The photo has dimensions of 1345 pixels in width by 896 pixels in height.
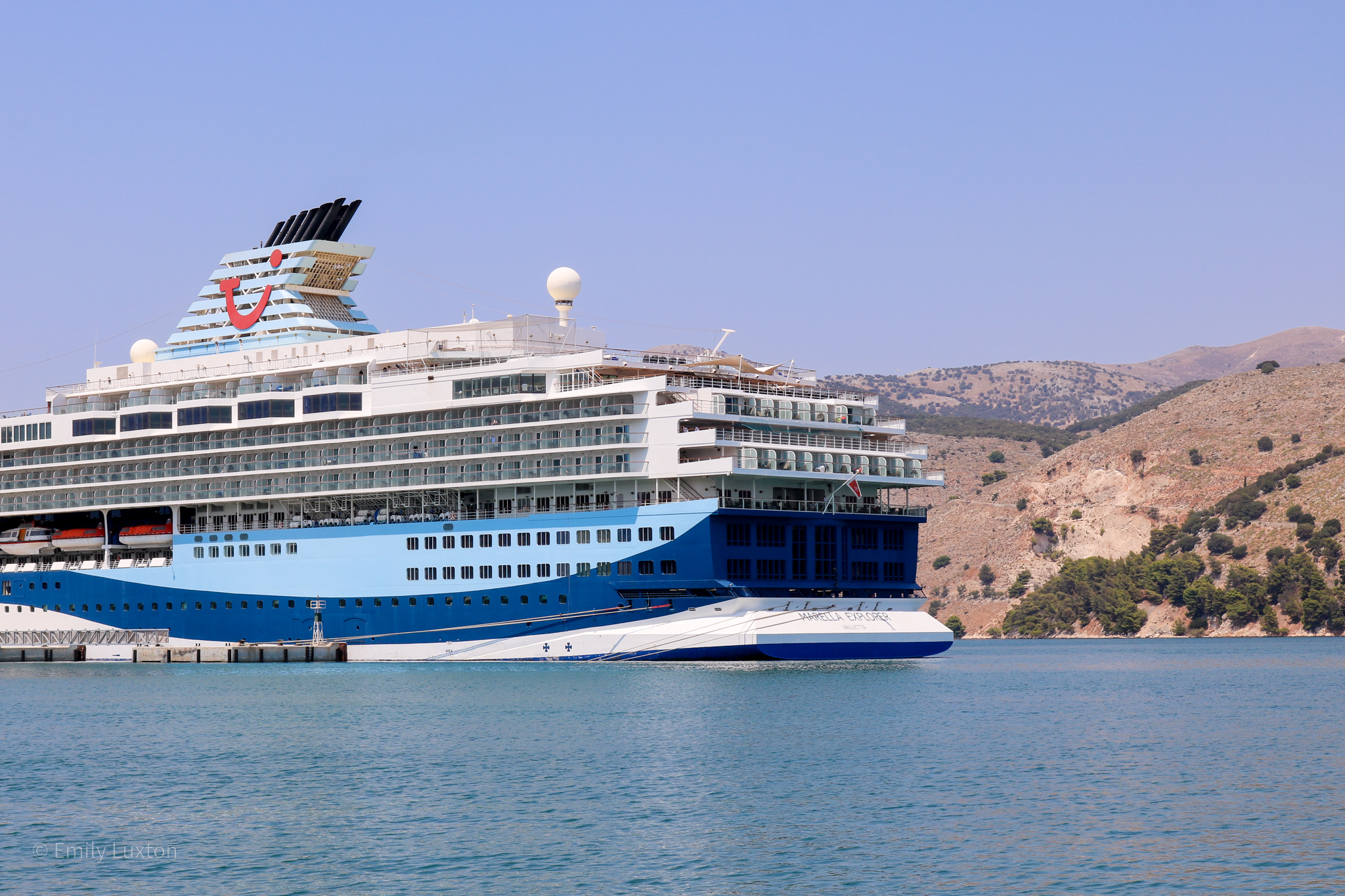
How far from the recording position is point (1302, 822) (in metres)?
28.6

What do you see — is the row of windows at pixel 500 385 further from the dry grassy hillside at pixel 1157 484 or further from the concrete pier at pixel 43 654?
the dry grassy hillside at pixel 1157 484

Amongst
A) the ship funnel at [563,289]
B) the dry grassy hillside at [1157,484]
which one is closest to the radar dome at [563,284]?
the ship funnel at [563,289]

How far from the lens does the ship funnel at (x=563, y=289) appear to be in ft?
227

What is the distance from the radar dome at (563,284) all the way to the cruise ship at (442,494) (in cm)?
13

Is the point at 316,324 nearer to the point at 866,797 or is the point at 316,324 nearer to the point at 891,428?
the point at 891,428

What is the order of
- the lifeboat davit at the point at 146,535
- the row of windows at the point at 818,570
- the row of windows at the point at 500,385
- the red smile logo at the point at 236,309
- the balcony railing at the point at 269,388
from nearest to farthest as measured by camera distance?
the row of windows at the point at 818,570 < the row of windows at the point at 500,385 < the balcony railing at the point at 269,388 < the lifeboat davit at the point at 146,535 < the red smile logo at the point at 236,309

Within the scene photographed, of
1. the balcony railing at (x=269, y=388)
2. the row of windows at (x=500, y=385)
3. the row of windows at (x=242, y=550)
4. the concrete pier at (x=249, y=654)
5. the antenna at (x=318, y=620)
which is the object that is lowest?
the concrete pier at (x=249, y=654)

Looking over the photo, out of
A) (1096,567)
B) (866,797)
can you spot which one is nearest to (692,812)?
(866,797)

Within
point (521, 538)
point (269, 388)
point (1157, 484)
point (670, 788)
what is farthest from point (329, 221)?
point (1157, 484)

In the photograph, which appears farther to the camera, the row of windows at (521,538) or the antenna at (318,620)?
the antenna at (318,620)

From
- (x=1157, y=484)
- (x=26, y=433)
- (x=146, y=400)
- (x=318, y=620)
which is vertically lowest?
(x=318, y=620)

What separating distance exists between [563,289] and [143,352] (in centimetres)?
2503

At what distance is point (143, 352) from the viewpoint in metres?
80.4

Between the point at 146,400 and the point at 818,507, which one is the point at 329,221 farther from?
the point at 818,507
